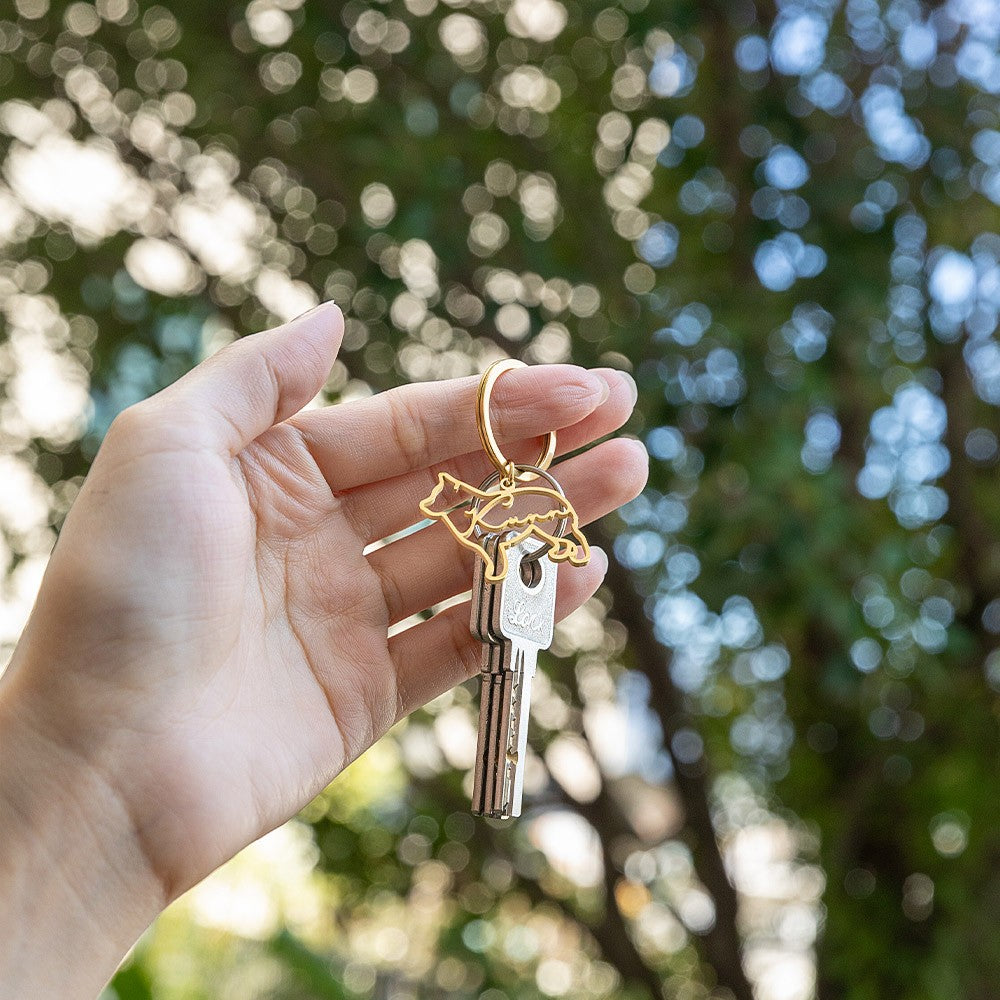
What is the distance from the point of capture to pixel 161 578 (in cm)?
125

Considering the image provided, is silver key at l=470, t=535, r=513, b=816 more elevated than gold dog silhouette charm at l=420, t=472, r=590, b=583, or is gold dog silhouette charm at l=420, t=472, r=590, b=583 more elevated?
gold dog silhouette charm at l=420, t=472, r=590, b=583

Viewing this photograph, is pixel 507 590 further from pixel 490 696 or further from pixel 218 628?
pixel 218 628

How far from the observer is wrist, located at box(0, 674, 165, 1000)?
3.84ft

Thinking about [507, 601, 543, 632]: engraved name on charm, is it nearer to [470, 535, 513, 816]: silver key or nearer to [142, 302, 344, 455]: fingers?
[470, 535, 513, 816]: silver key

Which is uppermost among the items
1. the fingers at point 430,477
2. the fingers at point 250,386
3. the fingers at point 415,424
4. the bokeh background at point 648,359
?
the fingers at point 250,386

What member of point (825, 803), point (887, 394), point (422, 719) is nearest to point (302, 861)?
point (422, 719)

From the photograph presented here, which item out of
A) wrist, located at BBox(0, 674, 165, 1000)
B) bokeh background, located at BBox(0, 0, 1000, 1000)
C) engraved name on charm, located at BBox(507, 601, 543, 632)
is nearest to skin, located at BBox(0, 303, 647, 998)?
wrist, located at BBox(0, 674, 165, 1000)

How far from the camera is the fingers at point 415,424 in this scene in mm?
1424

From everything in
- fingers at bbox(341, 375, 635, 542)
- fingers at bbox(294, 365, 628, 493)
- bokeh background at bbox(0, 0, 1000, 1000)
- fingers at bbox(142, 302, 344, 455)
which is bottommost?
bokeh background at bbox(0, 0, 1000, 1000)

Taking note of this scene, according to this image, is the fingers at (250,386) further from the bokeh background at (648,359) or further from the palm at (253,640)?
the bokeh background at (648,359)

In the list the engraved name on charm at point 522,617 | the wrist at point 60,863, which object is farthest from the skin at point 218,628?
the engraved name on charm at point 522,617

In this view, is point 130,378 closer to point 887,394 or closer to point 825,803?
point 887,394

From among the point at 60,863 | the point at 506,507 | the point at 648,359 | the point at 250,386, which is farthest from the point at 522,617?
the point at 648,359

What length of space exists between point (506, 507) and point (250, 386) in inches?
14.6
